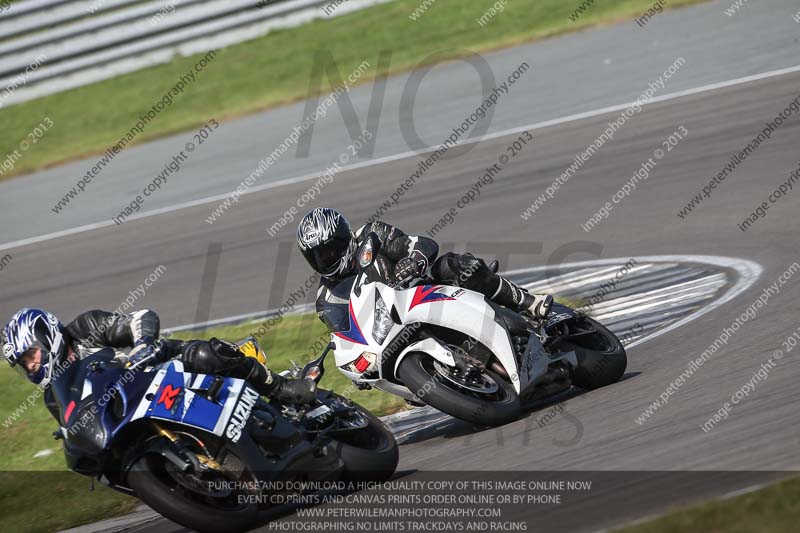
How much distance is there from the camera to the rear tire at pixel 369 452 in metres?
6.71

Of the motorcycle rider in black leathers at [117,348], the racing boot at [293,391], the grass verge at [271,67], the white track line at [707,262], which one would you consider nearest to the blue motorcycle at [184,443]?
the motorcycle rider in black leathers at [117,348]

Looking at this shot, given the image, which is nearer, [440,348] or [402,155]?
[440,348]

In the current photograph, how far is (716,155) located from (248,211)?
6076mm

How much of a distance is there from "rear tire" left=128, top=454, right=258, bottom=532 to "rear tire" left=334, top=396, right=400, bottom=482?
3.01ft

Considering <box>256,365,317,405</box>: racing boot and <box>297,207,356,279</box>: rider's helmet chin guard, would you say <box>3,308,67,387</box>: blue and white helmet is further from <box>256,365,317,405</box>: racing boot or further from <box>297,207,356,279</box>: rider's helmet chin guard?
<box>297,207,356,279</box>: rider's helmet chin guard

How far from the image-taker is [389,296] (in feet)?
23.8

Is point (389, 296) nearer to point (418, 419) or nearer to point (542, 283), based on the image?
point (418, 419)

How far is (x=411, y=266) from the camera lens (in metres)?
7.32

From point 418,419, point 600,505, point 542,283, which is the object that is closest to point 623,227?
point 542,283

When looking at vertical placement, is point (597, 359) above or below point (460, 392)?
below

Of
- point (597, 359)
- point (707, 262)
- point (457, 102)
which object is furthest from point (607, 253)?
point (457, 102)

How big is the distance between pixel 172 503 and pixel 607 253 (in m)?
6.52

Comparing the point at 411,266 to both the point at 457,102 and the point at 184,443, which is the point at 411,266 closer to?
the point at 184,443

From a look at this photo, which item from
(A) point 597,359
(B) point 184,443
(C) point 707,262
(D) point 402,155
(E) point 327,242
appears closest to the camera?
(B) point 184,443
